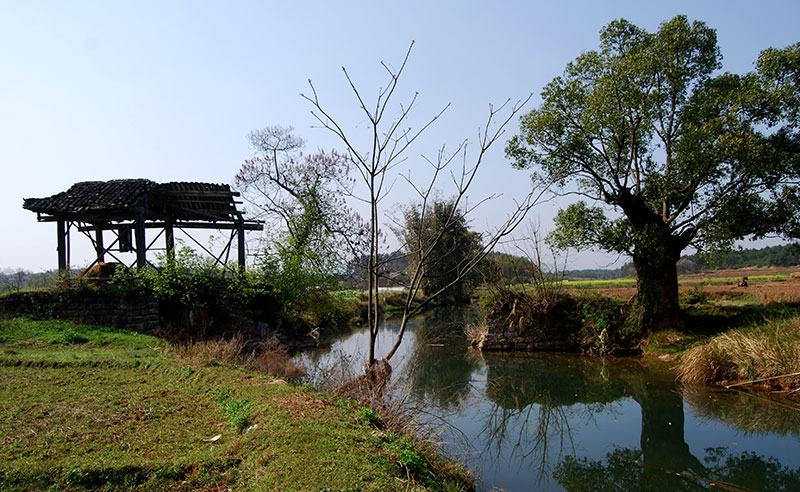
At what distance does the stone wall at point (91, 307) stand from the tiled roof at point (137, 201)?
232 cm

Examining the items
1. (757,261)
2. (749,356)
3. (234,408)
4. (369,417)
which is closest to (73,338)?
(234,408)

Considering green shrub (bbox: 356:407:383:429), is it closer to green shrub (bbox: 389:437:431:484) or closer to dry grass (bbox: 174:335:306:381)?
green shrub (bbox: 389:437:431:484)

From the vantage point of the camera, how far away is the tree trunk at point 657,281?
531 inches

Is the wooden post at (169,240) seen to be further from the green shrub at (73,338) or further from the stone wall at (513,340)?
the stone wall at (513,340)

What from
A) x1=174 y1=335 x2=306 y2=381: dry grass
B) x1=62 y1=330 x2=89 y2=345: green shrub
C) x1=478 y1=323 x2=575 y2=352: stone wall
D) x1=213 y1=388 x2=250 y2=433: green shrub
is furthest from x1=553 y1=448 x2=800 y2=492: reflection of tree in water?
x1=62 y1=330 x2=89 y2=345: green shrub

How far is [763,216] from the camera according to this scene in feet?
41.7

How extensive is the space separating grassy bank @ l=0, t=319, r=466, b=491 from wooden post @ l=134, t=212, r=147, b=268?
5746 millimetres

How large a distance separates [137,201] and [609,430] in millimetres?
12382

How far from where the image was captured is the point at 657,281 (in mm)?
13906

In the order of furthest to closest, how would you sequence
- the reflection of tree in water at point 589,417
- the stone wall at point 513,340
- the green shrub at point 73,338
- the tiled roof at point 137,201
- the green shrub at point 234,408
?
1. the stone wall at point 513,340
2. the tiled roof at point 137,201
3. the green shrub at point 73,338
4. the reflection of tree in water at point 589,417
5. the green shrub at point 234,408

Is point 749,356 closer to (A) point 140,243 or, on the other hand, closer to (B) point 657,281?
(B) point 657,281

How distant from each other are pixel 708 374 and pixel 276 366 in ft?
29.5

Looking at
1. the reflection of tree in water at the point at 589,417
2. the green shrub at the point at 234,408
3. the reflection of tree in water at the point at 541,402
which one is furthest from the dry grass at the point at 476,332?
the green shrub at the point at 234,408

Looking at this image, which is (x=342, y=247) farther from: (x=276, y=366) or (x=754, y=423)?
(x=754, y=423)
